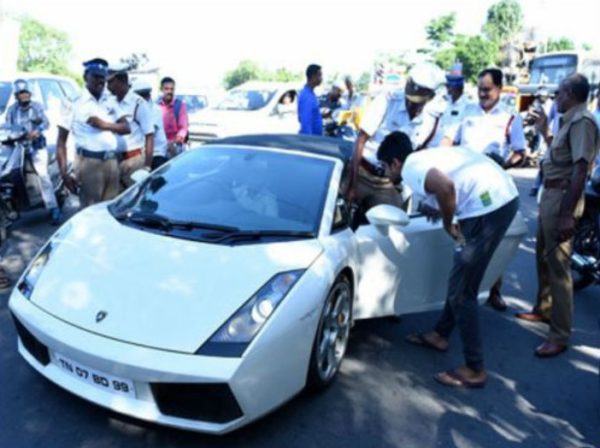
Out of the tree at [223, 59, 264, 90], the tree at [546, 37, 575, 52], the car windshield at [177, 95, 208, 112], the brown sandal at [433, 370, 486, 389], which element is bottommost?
the tree at [223, 59, 264, 90]

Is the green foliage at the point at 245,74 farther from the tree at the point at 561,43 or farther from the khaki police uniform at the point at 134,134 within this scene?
the khaki police uniform at the point at 134,134

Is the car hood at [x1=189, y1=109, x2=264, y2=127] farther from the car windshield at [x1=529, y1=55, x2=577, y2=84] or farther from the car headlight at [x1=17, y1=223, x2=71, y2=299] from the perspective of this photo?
the car windshield at [x1=529, y1=55, x2=577, y2=84]

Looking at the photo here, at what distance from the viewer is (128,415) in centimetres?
253

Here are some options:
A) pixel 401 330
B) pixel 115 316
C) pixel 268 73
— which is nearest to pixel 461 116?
pixel 401 330

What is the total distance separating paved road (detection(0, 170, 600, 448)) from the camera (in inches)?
108

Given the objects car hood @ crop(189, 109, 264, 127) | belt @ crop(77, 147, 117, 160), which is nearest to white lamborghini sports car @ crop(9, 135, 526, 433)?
belt @ crop(77, 147, 117, 160)

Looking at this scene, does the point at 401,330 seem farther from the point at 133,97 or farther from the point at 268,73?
the point at 268,73

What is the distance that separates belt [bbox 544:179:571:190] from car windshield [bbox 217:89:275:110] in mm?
8107

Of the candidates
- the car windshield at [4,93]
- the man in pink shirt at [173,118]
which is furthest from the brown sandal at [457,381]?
the car windshield at [4,93]

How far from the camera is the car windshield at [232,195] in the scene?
330cm

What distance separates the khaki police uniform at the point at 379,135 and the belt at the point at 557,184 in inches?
43.0

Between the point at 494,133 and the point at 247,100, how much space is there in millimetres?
7703

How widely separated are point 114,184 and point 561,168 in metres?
3.74

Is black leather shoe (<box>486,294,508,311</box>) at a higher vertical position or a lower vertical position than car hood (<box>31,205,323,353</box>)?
lower
